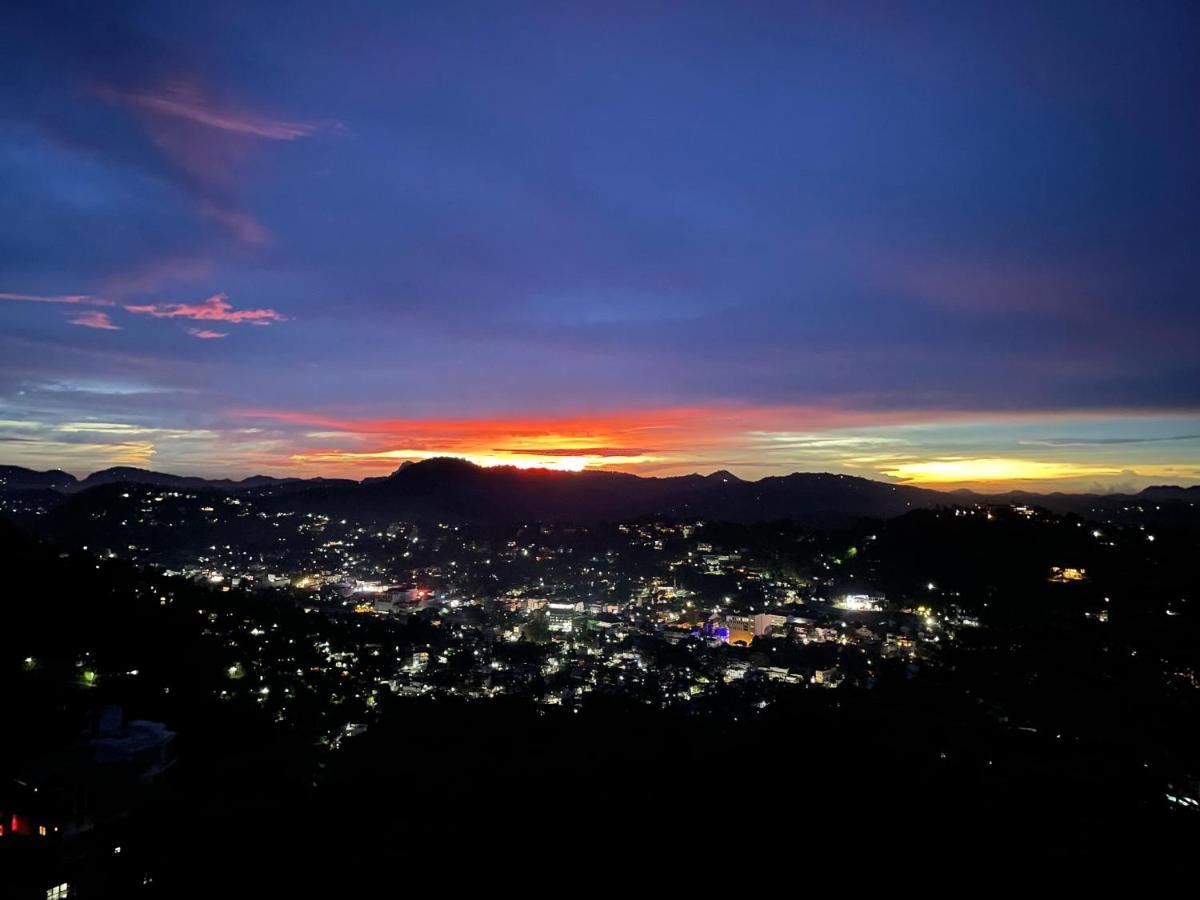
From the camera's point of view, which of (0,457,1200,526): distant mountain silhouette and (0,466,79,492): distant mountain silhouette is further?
(0,466,79,492): distant mountain silhouette

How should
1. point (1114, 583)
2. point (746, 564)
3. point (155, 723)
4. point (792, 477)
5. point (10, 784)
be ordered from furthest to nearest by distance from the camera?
point (792, 477)
point (746, 564)
point (1114, 583)
point (155, 723)
point (10, 784)

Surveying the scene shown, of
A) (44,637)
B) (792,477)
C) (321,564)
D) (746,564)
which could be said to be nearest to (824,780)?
(44,637)

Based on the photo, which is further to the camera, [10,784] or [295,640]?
[295,640]

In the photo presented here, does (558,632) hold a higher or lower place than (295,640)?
lower

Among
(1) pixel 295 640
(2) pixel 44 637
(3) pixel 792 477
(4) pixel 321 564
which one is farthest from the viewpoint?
(3) pixel 792 477

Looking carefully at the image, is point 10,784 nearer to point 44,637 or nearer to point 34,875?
point 34,875

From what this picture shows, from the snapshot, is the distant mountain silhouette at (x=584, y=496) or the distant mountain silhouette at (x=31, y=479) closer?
the distant mountain silhouette at (x=584, y=496)

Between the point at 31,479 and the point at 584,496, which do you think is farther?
the point at 31,479

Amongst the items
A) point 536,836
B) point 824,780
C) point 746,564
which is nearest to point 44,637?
point 536,836

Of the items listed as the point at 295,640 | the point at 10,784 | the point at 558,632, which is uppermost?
the point at 10,784
